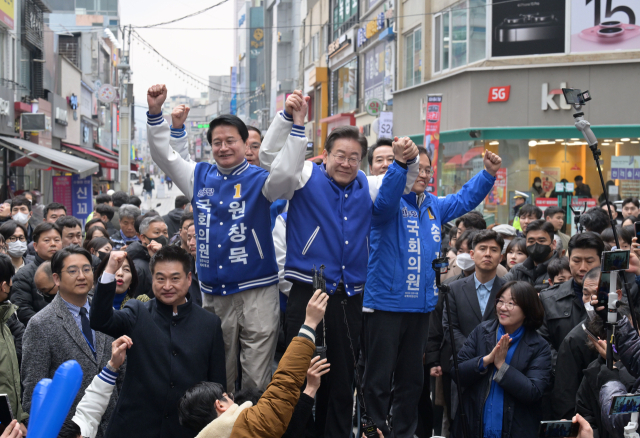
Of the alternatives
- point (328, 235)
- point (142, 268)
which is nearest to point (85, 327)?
point (328, 235)

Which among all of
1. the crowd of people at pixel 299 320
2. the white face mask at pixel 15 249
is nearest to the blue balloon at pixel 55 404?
the crowd of people at pixel 299 320

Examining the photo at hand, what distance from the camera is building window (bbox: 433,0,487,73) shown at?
18.3 m

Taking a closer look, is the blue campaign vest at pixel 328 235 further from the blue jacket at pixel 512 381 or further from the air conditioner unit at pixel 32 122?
the air conditioner unit at pixel 32 122

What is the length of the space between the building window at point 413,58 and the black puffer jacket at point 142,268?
56.7 feet

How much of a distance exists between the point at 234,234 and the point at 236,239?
33 millimetres

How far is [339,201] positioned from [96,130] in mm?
43274

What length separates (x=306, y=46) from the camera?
4284 cm

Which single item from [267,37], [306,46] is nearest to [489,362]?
[306,46]

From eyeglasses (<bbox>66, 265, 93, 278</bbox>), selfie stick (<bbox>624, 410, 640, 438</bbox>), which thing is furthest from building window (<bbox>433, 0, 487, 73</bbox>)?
selfie stick (<bbox>624, 410, 640, 438</bbox>)

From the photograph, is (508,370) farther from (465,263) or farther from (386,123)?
(386,123)

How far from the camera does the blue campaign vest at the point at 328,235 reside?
13.0 ft

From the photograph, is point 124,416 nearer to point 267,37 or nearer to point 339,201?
point 339,201

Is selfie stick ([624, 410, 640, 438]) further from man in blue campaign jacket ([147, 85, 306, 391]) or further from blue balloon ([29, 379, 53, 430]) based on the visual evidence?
blue balloon ([29, 379, 53, 430])

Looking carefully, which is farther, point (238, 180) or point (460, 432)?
point (460, 432)
